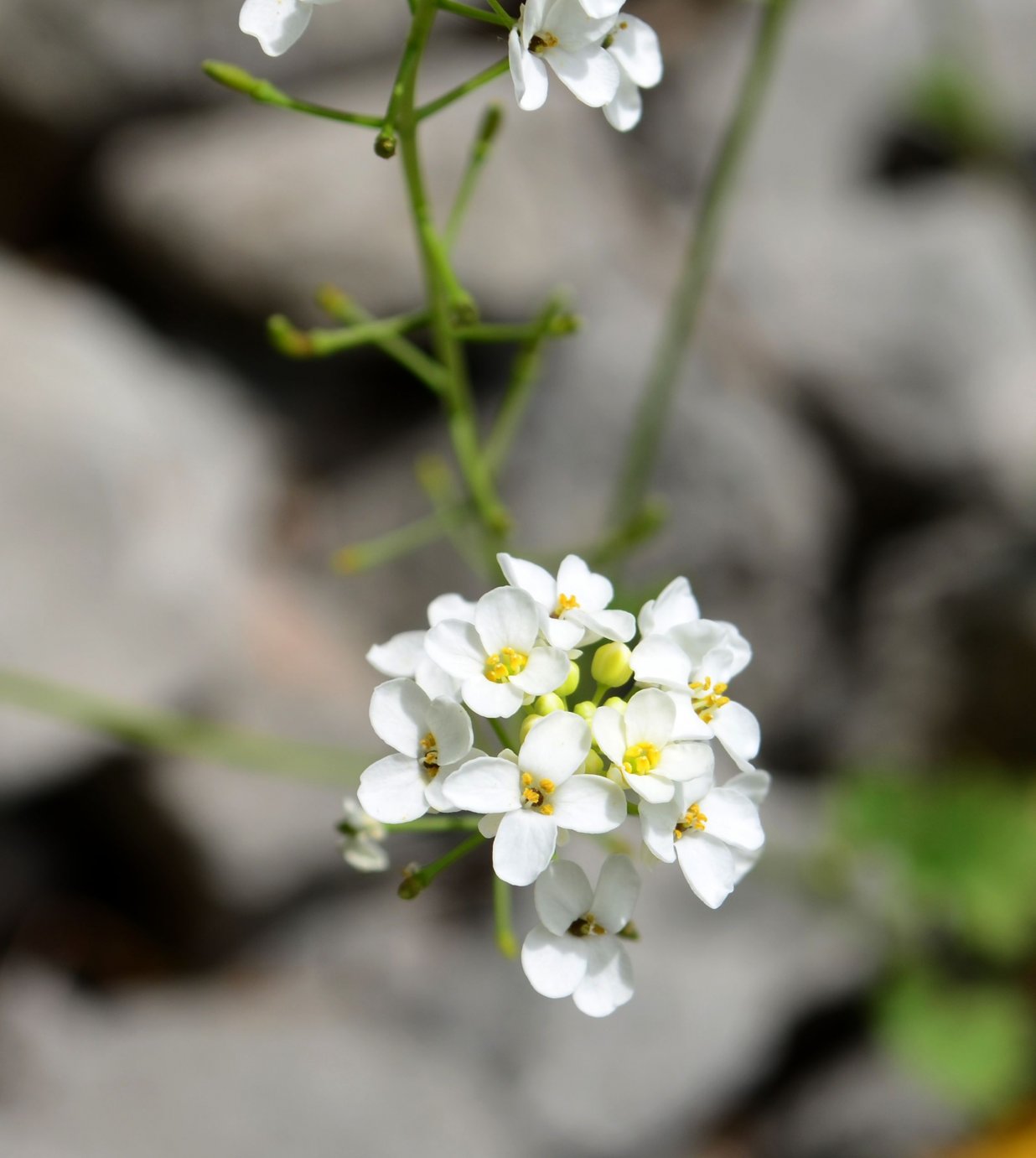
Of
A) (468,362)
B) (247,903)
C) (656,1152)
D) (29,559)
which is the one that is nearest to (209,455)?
(29,559)

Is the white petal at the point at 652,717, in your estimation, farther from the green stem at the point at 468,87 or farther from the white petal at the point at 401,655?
the green stem at the point at 468,87

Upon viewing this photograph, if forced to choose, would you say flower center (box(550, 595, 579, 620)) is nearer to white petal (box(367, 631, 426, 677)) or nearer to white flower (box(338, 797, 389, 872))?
white petal (box(367, 631, 426, 677))

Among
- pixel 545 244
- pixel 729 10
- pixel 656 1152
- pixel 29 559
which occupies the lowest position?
pixel 656 1152

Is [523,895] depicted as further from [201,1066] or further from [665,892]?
[201,1066]

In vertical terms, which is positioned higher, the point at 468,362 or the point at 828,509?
the point at 468,362

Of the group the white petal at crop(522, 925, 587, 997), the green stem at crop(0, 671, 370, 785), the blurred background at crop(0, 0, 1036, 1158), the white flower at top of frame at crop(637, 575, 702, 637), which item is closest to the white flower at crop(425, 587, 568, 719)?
the white flower at top of frame at crop(637, 575, 702, 637)

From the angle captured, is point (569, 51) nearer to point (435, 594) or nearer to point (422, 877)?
point (422, 877)
